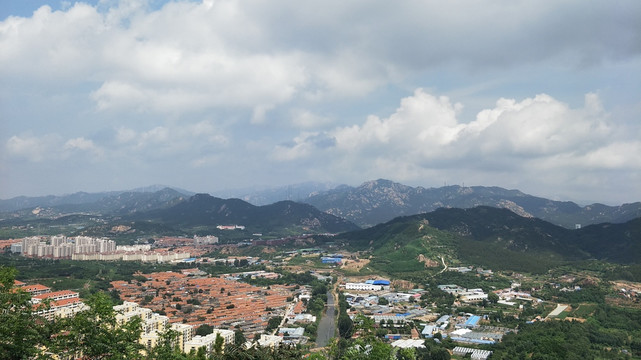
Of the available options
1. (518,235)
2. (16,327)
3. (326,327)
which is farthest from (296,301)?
(518,235)

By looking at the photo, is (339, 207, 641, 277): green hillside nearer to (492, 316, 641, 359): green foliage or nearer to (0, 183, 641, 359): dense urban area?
(0, 183, 641, 359): dense urban area

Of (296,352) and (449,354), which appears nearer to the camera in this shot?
A: (296,352)

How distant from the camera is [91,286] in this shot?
177 feet

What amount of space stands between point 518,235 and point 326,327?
6447cm

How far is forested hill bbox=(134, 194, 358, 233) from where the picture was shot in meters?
150

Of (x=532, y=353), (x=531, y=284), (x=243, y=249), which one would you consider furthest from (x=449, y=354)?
(x=243, y=249)

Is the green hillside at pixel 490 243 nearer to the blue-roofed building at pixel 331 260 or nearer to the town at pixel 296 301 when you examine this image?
the town at pixel 296 301

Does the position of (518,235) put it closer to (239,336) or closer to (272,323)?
(272,323)

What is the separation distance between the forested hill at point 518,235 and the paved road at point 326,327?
131ft

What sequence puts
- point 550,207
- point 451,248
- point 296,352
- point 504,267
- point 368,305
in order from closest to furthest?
point 296,352, point 368,305, point 504,267, point 451,248, point 550,207

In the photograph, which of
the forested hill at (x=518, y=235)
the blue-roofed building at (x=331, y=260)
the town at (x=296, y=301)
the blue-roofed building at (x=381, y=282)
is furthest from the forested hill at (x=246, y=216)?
the blue-roofed building at (x=381, y=282)

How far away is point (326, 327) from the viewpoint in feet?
143

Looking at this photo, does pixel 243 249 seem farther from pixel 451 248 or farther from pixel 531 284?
pixel 531 284

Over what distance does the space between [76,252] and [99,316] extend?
280 feet
